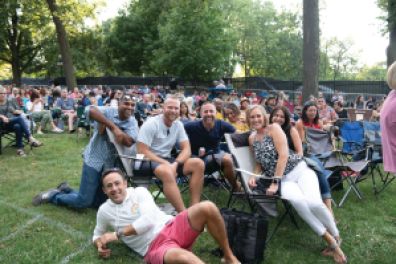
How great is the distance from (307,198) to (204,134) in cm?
199

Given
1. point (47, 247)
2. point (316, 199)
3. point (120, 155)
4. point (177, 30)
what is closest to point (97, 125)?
point (120, 155)

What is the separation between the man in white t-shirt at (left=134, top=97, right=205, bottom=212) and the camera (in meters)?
4.51

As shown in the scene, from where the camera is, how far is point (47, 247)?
3.95 metres

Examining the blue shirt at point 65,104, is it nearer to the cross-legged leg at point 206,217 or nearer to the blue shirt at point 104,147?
the blue shirt at point 104,147

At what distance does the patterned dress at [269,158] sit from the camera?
4469 millimetres

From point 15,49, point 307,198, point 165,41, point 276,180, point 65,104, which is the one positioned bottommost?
point 307,198

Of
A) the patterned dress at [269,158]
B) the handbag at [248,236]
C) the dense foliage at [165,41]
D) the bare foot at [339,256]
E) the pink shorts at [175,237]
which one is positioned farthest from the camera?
the dense foliage at [165,41]

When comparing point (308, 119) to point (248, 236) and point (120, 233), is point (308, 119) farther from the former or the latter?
point (120, 233)

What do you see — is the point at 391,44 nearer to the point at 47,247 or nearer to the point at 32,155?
the point at 32,155

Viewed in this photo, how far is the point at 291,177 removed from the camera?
14.4 feet

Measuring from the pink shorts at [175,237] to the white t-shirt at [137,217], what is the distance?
324 millimetres

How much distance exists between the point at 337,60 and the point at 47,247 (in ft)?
188

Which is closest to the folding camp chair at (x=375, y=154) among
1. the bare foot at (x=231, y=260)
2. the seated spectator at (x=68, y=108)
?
the bare foot at (x=231, y=260)

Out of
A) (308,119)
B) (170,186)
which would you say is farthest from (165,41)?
(170,186)
